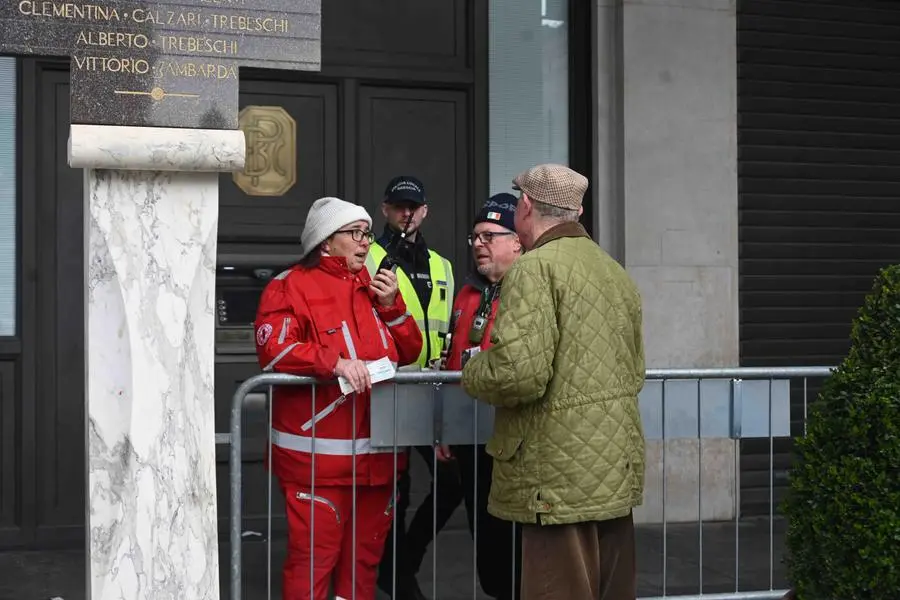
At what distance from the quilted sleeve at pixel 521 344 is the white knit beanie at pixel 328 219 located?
3.12 ft

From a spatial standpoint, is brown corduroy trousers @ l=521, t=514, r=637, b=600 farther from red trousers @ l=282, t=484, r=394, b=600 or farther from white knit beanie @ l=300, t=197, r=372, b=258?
white knit beanie @ l=300, t=197, r=372, b=258

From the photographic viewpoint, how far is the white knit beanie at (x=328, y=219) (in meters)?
4.77

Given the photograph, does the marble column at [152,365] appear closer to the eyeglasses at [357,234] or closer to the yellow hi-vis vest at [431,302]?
the eyeglasses at [357,234]

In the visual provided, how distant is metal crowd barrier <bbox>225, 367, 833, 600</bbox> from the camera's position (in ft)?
15.0

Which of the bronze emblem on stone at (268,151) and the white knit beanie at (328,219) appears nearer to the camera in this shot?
the white knit beanie at (328,219)

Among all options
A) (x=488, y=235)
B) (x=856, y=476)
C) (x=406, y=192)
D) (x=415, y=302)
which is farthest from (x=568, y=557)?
(x=406, y=192)

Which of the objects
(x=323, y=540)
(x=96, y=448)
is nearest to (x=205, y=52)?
(x=96, y=448)

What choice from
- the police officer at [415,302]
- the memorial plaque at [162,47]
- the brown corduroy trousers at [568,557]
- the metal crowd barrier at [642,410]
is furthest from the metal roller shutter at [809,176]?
the memorial plaque at [162,47]

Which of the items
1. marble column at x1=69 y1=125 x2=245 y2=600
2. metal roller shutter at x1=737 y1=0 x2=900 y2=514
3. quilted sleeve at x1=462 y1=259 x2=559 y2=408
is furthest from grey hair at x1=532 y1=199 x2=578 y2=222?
metal roller shutter at x1=737 y1=0 x2=900 y2=514

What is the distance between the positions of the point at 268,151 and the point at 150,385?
3389 mm

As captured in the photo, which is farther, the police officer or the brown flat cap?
the police officer

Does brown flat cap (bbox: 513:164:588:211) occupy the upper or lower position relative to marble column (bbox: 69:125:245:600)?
upper

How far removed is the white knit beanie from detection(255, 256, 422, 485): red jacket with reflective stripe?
0.30ft

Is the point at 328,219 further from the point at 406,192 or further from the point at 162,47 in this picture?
the point at 162,47
